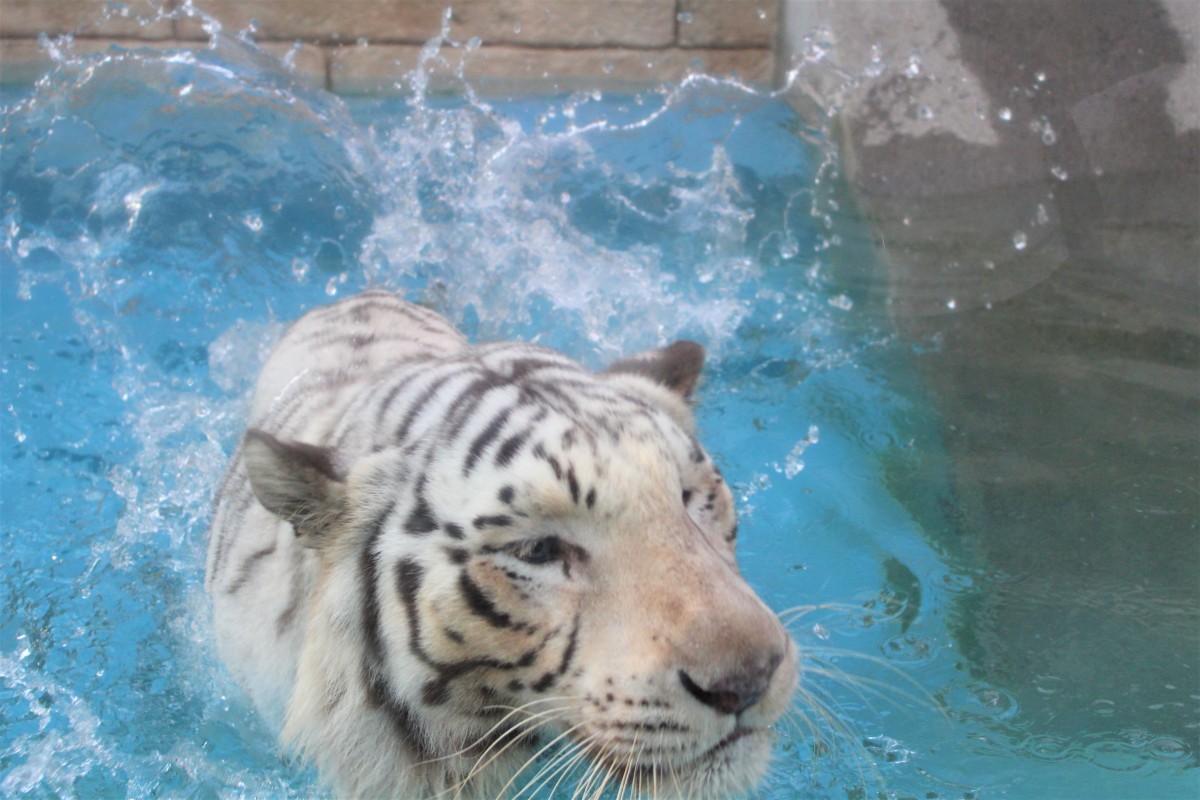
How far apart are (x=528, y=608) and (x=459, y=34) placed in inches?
173

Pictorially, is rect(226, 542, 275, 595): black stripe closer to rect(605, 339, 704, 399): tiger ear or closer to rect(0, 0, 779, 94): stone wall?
rect(605, 339, 704, 399): tiger ear

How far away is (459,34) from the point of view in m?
5.36

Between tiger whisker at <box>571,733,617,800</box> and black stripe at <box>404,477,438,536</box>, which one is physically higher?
black stripe at <box>404,477,438,536</box>

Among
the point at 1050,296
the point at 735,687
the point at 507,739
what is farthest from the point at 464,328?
the point at 735,687

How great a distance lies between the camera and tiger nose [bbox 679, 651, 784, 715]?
133 cm

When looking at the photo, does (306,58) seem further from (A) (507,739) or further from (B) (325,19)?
(A) (507,739)

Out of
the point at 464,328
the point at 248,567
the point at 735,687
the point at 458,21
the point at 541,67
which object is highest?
the point at 458,21

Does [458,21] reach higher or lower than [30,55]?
higher

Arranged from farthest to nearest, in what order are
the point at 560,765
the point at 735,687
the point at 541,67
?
the point at 541,67 → the point at 560,765 → the point at 735,687

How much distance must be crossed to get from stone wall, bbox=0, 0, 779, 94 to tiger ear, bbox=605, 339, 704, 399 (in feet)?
12.0

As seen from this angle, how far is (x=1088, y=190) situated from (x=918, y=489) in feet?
4.20

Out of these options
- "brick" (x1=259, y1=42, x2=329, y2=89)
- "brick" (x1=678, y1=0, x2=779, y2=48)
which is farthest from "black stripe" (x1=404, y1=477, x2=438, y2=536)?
"brick" (x1=678, y1=0, x2=779, y2=48)

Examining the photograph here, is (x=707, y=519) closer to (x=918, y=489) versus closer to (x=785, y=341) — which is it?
(x=918, y=489)

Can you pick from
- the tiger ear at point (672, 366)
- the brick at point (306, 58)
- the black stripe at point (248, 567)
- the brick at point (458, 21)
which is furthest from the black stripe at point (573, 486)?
the brick at point (458, 21)
